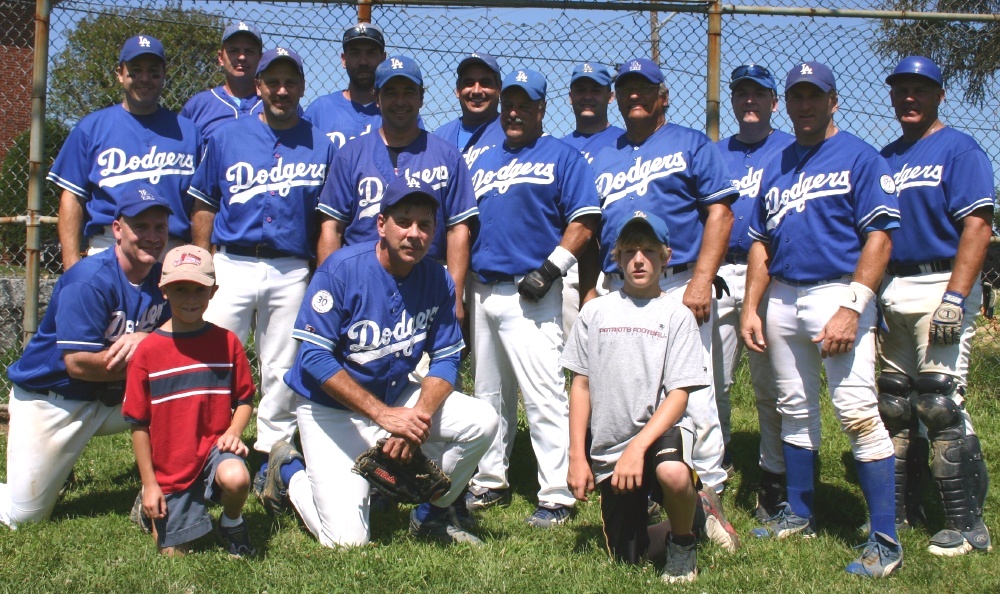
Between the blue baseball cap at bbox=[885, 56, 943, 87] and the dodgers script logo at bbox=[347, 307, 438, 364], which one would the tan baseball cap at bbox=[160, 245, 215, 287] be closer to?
the dodgers script logo at bbox=[347, 307, 438, 364]

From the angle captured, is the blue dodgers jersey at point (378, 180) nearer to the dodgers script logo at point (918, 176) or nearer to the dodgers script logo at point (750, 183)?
the dodgers script logo at point (750, 183)

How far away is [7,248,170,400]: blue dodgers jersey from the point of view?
158 inches

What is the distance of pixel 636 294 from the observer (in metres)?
3.81

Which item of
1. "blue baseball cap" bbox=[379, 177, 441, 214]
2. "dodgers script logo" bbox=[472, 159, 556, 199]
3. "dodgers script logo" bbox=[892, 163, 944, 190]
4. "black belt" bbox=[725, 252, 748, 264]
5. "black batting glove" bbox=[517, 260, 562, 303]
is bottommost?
"black batting glove" bbox=[517, 260, 562, 303]

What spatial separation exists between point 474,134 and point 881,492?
110 inches

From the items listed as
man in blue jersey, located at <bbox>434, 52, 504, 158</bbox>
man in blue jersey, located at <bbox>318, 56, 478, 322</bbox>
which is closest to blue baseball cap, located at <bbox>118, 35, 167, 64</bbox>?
man in blue jersey, located at <bbox>318, 56, 478, 322</bbox>

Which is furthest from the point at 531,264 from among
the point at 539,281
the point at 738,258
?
the point at 738,258

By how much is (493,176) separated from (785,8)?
2280mm

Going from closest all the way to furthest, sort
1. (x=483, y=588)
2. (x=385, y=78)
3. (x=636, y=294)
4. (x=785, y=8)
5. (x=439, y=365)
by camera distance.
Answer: (x=483, y=588) < (x=636, y=294) < (x=439, y=365) < (x=385, y=78) < (x=785, y=8)

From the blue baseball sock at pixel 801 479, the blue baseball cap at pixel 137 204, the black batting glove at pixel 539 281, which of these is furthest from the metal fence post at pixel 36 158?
the blue baseball sock at pixel 801 479

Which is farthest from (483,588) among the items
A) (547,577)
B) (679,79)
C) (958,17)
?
(958,17)

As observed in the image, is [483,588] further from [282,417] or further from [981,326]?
[981,326]

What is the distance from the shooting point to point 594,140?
535cm

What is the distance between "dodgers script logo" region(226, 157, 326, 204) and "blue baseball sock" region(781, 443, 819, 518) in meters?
2.79
